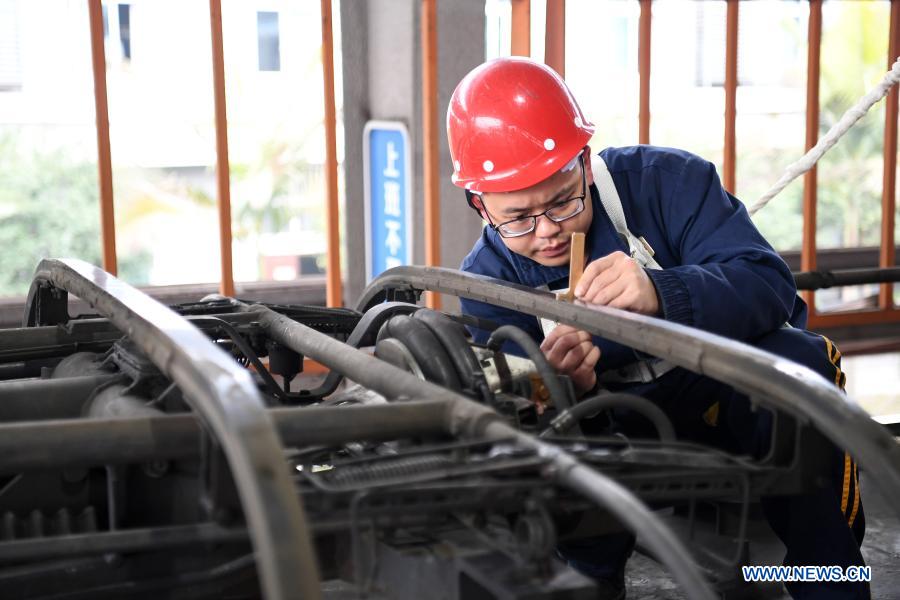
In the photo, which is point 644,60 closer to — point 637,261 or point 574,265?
point 637,261

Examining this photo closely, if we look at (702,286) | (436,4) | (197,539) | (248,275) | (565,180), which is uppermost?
(436,4)

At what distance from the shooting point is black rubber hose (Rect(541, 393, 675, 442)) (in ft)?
5.40

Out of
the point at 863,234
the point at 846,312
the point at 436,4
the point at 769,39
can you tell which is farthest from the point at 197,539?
the point at 863,234

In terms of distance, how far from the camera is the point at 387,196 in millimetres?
4965

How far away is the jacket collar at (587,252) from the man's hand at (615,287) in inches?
14.1

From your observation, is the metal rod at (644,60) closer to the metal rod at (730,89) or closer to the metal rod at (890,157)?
the metal rod at (730,89)

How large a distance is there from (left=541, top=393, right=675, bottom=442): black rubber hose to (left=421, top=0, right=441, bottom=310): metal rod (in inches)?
105

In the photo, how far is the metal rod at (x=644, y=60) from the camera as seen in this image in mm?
4711

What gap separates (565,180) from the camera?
7.73 feet

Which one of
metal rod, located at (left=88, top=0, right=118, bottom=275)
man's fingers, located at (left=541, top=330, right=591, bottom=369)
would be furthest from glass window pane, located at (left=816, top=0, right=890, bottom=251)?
man's fingers, located at (left=541, top=330, right=591, bottom=369)

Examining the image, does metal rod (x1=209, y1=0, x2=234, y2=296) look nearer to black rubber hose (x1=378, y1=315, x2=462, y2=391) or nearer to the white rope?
the white rope

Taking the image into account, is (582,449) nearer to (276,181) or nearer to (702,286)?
(702,286)

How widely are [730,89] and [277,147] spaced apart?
22.2 ft

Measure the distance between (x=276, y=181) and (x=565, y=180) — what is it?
930 centimetres
